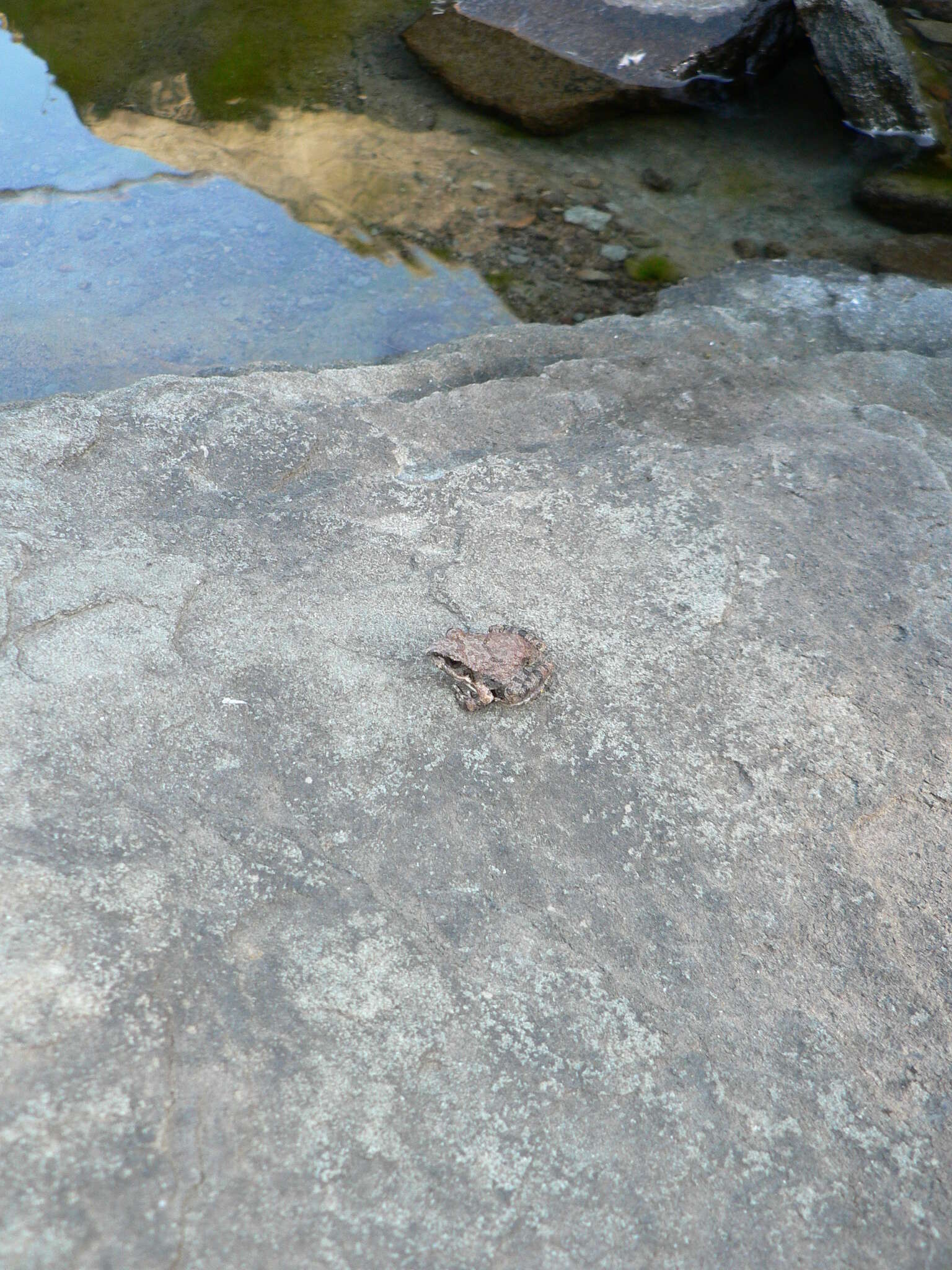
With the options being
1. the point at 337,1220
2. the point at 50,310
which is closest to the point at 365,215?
the point at 50,310

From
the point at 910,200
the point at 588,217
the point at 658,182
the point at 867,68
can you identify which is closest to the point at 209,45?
the point at 588,217

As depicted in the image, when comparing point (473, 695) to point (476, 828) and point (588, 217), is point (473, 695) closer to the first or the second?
point (476, 828)

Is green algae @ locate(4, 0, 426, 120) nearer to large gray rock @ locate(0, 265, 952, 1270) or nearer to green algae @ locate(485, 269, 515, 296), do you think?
green algae @ locate(485, 269, 515, 296)

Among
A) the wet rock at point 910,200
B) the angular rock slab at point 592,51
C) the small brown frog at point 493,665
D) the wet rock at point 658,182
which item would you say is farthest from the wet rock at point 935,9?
the small brown frog at point 493,665

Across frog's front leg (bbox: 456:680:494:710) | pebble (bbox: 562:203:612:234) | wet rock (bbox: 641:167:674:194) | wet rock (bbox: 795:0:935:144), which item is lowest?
frog's front leg (bbox: 456:680:494:710)

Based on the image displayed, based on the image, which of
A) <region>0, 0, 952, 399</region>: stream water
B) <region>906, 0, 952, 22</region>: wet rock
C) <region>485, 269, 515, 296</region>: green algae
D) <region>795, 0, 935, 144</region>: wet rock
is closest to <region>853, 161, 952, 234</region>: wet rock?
<region>0, 0, 952, 399</region>: stream water

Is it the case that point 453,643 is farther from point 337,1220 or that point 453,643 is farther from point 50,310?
point 50,310
